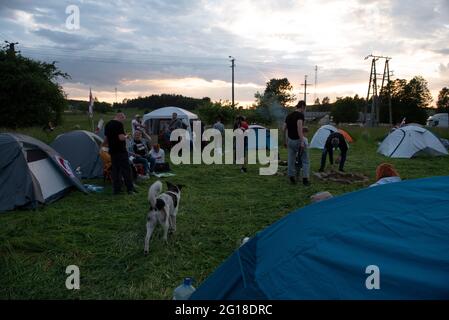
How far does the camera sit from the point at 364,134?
25.1 meters

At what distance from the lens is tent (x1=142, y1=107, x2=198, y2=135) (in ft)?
65.4

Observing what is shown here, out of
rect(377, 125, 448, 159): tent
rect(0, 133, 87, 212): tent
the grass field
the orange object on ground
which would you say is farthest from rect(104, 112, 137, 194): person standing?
rect(377, 125, 448, 159): tent

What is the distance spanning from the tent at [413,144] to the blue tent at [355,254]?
15.5 m

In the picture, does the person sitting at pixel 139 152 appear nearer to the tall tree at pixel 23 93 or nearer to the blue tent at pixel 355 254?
the blue tent at pixel 355 254

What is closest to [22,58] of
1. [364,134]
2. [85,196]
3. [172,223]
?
[85,196]

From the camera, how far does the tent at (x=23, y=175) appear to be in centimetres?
714

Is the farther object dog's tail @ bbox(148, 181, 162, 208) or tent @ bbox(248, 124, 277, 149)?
tent @ bbox(248, 124, 277, 149)

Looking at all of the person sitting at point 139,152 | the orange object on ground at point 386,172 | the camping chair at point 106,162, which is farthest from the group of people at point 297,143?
the camping chair at point 106,162

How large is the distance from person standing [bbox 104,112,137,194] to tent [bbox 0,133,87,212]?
1.27 m

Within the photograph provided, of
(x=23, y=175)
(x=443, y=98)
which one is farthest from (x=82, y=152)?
(x=443, y=98)

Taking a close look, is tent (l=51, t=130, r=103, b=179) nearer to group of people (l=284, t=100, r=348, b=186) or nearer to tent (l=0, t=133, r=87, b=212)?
tent (l=0, t=133, r=87, b=212)

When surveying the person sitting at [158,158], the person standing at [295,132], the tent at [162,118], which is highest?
the tent at [162,118]

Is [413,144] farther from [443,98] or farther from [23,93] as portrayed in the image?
[443,98]
